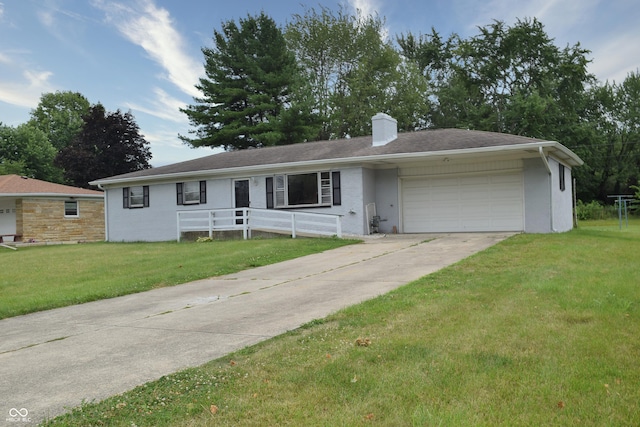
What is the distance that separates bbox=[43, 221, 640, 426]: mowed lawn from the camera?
122 inches

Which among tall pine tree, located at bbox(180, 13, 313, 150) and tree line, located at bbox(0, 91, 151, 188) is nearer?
tall pine tree, located at bbox(180, 13, 313, 150)

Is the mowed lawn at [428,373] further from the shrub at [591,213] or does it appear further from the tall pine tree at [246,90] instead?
the shrub at [591,213]

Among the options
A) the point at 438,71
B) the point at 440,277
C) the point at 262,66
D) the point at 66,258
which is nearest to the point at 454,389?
the point at 440,277

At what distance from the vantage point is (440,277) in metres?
8.19

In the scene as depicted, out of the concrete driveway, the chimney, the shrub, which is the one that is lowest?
the concrete driveway

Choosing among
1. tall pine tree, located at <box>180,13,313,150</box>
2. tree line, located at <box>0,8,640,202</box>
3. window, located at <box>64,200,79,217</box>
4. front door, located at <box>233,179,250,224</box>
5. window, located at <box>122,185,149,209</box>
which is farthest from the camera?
tree line, located at <box>0,8,640,202</box>

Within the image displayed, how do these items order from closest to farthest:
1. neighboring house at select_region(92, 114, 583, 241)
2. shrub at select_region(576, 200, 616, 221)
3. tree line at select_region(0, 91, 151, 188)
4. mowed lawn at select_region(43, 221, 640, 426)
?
mowed lawn at select_region(43, 221, 640, 426) → neighboring house at select_region(92, 114, 583, 241) → shrub at select_region(576, 200, 616, 221) → tree line at select_region(0, 91, 151, 188)

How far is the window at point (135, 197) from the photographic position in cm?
2244

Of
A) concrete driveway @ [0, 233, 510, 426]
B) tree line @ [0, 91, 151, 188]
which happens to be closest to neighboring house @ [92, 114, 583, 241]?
concrete driveway @ [0, 233, 510, 426]

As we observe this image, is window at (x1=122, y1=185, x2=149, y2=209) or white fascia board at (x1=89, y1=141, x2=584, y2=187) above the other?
white fascia board at (x1=89, y1=141, x2=584, y2=187)

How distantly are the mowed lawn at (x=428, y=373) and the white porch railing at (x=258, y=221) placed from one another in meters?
11.4

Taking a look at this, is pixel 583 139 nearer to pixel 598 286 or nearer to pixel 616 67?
pixel 616 67

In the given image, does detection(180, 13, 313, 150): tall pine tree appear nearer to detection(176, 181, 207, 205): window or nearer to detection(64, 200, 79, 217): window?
detection(64, 200, 79, 217): window

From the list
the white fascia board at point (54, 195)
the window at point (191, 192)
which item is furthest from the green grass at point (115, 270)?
the white fascia board at point (54, 195)
